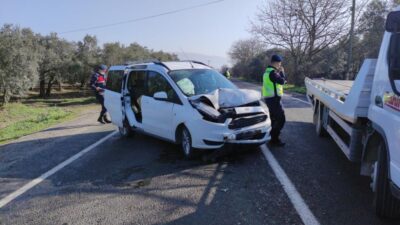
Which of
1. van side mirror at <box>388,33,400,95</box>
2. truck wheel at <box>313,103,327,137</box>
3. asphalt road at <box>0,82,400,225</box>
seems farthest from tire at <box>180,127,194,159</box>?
van side mirror at <box>388,33,400,95</box>

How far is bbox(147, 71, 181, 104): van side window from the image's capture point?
681 centimetres

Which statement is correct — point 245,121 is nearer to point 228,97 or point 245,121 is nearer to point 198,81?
point 228,97

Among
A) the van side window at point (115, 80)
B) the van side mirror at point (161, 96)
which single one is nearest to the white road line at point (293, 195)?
the van side mirror at point (161, 96)

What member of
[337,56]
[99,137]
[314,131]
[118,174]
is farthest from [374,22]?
[118,174]

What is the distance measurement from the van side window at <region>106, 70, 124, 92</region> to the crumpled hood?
3037 millimetres

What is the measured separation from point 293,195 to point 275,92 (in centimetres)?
311

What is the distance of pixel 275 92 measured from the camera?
730 centimetres

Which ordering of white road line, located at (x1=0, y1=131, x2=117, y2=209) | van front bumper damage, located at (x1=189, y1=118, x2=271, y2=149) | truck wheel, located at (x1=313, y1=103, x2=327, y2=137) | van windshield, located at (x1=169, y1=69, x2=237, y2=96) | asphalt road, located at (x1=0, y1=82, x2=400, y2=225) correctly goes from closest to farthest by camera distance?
asphalt road, located at (x1=0, y1=82, x2=400, y2=225) < white road line, located at (x1=0, y1=131, x2=117, y2=209) < van front bumper damage, located at (x1=189, y1=118, x2=271, y2=149) < van windshield, located at (x1=169, y1=69, x2=237, y2=96) < truck wheel, located at (x1=313, y1=103, x2=327, y2=137)

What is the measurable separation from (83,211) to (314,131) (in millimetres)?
6187

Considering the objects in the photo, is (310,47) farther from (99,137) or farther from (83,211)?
(83,211)

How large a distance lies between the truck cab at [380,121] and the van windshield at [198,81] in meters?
2.72

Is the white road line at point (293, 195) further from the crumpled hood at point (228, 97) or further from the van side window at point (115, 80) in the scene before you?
the van side window at point (115, 80)

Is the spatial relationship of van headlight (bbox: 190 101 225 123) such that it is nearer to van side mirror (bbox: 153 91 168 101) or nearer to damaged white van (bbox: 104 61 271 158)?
damaged white van (bbox: 104 61 271 158)

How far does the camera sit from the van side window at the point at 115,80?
8852 millimetres
